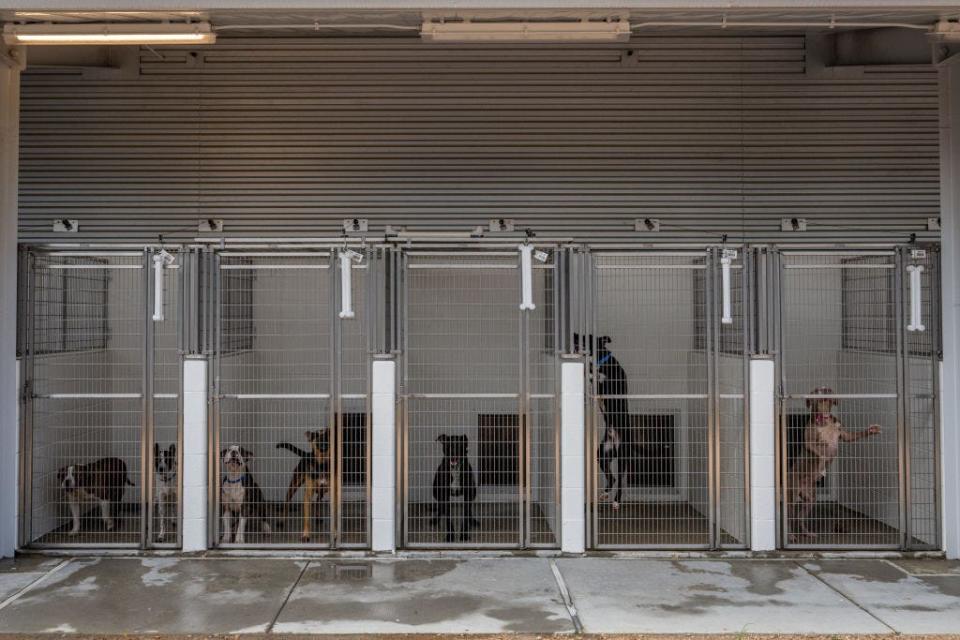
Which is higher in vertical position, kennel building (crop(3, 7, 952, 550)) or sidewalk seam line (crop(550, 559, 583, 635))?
kennel building (crop(3, 7, 952, 550))

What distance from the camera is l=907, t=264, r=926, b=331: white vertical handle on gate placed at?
7363mm

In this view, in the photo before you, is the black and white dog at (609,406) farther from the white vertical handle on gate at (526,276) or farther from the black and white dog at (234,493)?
the black and white dog at (234,493)

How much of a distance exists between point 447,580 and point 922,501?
4.38 m

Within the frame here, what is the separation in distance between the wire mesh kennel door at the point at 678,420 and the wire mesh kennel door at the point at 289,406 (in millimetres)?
2176

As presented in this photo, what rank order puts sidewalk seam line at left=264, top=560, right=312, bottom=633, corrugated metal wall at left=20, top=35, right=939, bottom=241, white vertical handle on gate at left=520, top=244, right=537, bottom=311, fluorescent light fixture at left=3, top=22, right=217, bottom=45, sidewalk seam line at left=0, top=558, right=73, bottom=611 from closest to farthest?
sidewalk seam line at left=264, top=560, right=312, bottom=633, sidewalk seam line at left=0, top=558, right=73, bottom=611, fluorescent light fixture at left=3, top=22, right=217, bottom=45, white vertical handle on gate at left=520, top=244, right=537, bottom=311, corrugated metal wall at left=20, top=35, right=939, bottom=241

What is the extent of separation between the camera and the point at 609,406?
8.50m

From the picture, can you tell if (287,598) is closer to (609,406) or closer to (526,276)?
(526,276)

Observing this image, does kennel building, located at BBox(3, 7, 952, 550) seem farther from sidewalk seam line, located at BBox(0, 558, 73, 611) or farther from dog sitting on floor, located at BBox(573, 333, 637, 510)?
sidewalk seam line, located at BBox(0, 558, 73, 611)

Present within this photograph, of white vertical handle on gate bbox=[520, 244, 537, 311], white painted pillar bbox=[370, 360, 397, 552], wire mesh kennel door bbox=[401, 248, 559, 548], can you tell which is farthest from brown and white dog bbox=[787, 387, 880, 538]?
white painted pillar bbox=[370, 360, 397, 552]

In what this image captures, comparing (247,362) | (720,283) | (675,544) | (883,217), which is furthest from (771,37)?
(247,362)

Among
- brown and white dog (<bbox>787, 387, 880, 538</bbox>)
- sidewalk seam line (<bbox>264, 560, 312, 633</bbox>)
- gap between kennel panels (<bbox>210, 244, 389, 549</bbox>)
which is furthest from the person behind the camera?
brown and white dog (<bbox>787, 387, 880, 538</bbox>)

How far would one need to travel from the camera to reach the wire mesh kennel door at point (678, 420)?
7.74 meters

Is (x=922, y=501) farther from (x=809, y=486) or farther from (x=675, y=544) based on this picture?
(x=675, y=544)

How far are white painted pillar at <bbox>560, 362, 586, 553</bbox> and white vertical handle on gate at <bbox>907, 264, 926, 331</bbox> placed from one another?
111 inches
